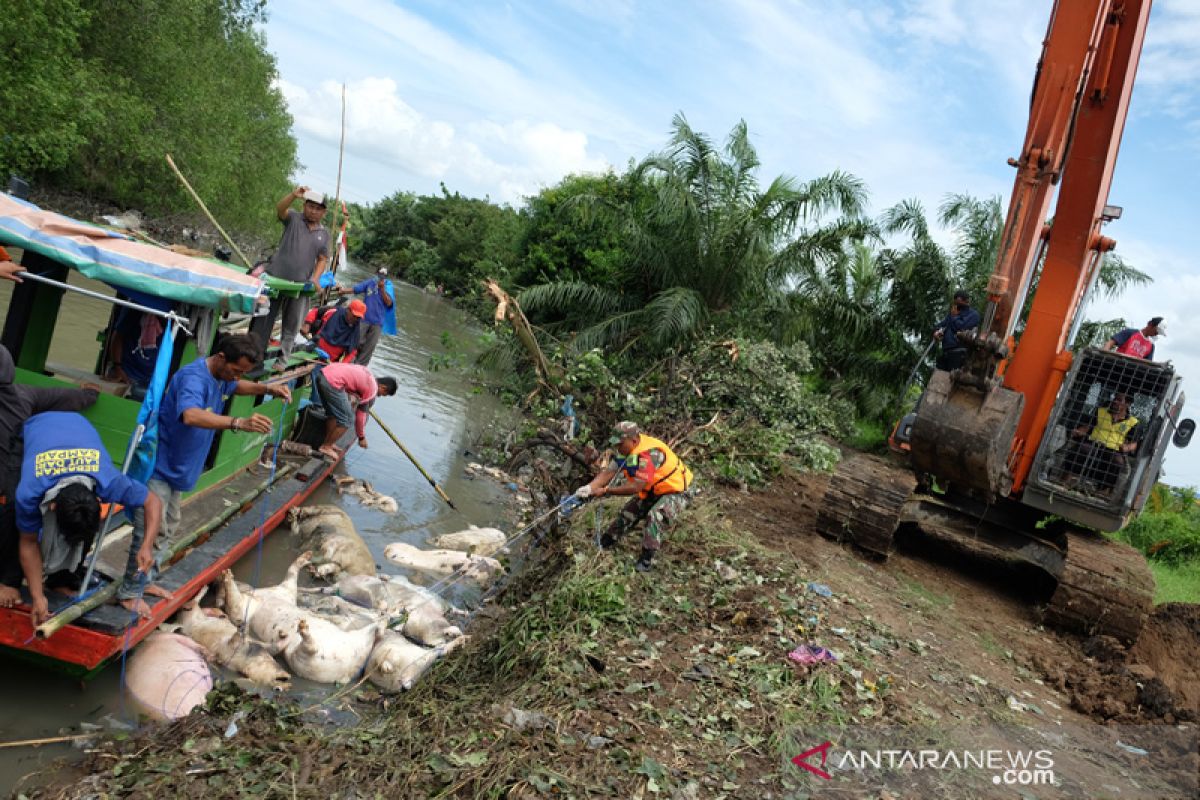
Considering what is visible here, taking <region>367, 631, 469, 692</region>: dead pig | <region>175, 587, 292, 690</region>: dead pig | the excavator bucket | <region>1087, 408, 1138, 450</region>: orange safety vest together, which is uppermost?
<region>1087, 408, 1138, 450</region>: orange safety vest

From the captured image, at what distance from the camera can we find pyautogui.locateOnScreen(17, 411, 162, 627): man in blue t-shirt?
4.71 meters

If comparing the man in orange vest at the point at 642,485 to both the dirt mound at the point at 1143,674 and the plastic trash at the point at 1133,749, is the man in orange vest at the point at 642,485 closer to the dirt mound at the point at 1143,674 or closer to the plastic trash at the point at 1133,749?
the dirt mound at the point at 1143,674

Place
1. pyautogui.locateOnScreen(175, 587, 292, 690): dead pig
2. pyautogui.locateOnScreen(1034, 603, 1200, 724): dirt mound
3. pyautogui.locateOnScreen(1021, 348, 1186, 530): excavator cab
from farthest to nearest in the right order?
pyautogui.locateOnScreen(1021, 348, 1186, 530): excavator cab, pyautogui.locateOnScreen(1034, 603, 1200, 724): dirt mound, pyautogui.locateOnScreen(175, 587, 292, 690): dead pig

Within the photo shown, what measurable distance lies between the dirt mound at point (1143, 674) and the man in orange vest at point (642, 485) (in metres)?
3.56

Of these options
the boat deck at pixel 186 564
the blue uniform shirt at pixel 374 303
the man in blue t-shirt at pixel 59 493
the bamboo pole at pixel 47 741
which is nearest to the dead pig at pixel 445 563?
the boat deck at pixel 186 564

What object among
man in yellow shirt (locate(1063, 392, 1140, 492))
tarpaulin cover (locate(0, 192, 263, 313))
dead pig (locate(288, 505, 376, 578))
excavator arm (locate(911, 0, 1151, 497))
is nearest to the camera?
tarpaulin cover (locate(0, 192, 263, 313))

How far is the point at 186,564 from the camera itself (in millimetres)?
6656

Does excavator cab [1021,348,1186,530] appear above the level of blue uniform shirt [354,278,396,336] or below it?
above

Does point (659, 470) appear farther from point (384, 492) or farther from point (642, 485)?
point (384, 492)

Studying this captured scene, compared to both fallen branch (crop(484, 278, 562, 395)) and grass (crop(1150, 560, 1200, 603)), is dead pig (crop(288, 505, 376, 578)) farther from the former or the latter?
grass (crop(1150, 560, 1200, 603))

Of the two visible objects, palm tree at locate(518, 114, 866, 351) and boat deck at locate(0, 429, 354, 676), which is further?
palm tree at locate(518, 114, 866, 351)

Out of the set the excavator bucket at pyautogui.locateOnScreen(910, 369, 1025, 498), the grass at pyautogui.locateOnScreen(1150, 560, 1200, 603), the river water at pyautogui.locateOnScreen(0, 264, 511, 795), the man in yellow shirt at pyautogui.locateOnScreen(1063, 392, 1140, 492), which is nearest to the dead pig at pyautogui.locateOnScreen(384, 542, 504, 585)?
the river water at pyautogui.locateOnScreen(0, 264, 511, 795)

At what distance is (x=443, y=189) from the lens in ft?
217

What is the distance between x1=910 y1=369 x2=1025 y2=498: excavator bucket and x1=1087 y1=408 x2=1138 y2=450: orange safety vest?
3.65 ft
